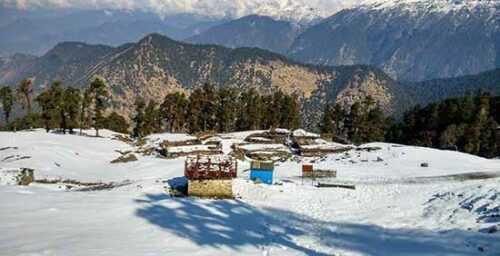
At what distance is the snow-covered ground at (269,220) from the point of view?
27500 millimetres

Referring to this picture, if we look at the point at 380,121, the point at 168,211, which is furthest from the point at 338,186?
the point at 380,121

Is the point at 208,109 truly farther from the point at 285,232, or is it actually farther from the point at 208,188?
the point at 285,232

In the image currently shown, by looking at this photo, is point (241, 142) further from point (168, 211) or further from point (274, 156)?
point (168, 211)

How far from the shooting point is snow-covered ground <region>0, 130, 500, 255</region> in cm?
2750

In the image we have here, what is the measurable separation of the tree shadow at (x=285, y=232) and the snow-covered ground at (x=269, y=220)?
6 centimetres

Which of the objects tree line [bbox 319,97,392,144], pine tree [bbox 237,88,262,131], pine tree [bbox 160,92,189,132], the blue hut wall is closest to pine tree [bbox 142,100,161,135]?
pine tree [bbox 160,92,189,132]

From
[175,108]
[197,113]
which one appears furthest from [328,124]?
[175,108]

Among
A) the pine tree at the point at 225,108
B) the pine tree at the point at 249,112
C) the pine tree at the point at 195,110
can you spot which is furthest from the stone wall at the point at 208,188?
the pine tree at the point at 249,112

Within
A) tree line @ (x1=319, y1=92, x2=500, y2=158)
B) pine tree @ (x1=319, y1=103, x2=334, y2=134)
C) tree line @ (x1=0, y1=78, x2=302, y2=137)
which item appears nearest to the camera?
tree line @ (x1=319, y1=92, x2=500, y2=158)

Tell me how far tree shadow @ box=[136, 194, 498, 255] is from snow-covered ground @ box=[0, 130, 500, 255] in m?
0.06

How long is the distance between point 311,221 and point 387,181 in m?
21.4

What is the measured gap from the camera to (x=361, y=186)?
174 ft

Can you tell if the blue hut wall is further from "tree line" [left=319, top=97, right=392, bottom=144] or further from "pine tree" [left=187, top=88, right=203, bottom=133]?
"pine tree" [left=187, top=88, right=203, bottom=133]

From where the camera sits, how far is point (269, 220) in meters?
37.6
